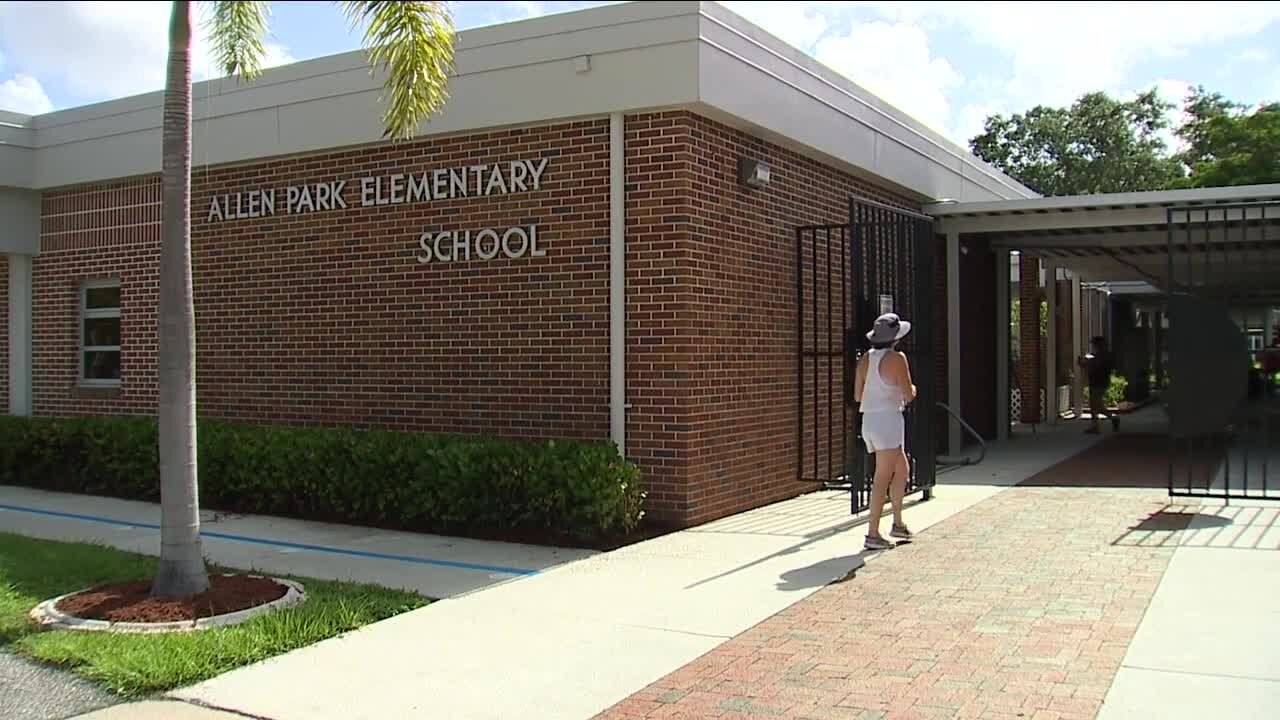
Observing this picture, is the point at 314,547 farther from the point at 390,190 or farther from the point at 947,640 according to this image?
the point at 947,640

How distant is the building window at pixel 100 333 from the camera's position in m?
13.3

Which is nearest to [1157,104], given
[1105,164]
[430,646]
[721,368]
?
[1105,164]

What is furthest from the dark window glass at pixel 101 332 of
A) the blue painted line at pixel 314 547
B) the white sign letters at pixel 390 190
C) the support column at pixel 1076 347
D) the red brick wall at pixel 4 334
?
the support column at pixel 1076 347

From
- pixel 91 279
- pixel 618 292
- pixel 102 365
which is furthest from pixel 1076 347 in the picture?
pixel 91 279

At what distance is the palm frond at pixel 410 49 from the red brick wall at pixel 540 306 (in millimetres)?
2511

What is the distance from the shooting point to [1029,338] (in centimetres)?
2116

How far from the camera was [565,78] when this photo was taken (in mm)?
9594

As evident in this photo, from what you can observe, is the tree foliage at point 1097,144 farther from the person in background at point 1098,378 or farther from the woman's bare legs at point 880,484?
the woman's bare legs at point 880,484

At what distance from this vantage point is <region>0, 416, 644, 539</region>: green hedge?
869 cm

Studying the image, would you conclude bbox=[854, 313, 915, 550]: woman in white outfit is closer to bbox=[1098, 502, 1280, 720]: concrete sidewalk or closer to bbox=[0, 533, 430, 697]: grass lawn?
bbox=[1098, 502, 1280, 720]: concrete sidewalk

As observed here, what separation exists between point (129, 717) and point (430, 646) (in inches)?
59.7

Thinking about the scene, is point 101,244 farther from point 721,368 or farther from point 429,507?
point 721,368

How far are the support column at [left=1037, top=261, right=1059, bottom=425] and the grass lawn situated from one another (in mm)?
17353

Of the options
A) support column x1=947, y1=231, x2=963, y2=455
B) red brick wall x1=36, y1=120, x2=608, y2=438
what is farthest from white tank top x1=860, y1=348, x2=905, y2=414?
support column x1=947, y1=231, x2=963, y2=455
